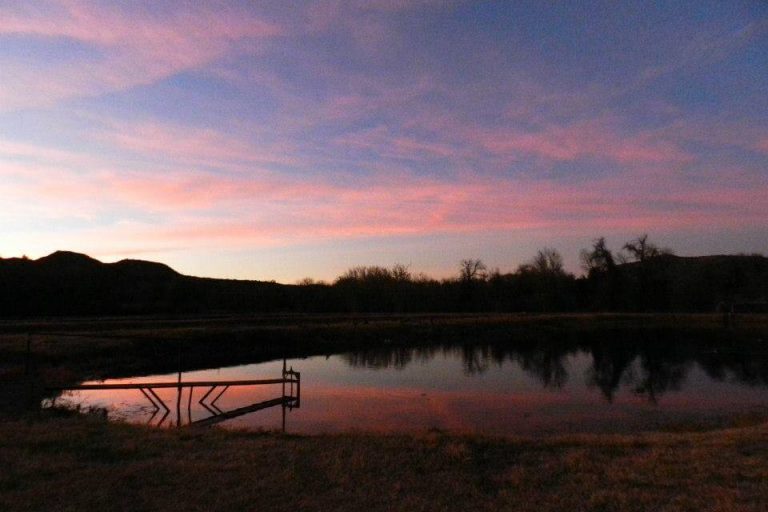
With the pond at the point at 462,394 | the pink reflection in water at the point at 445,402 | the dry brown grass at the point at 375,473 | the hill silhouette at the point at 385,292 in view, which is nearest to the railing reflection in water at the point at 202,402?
the pond at the point at 462,394

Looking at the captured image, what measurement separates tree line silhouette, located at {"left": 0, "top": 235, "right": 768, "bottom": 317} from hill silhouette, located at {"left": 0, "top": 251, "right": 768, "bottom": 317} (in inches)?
6.9

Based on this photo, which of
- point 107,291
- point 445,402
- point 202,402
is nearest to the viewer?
point 202,402

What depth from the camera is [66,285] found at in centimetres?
9256

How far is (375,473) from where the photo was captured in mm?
9523

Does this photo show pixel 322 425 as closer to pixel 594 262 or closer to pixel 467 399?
pixel 467 399

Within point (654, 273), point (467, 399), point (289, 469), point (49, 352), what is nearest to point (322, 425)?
point (467, 399)

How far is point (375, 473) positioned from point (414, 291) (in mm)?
106925

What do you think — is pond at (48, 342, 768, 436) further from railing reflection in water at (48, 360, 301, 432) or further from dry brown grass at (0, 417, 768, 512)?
dry brown grass at (0, 417, 768, 512)

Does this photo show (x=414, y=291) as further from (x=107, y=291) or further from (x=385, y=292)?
(x=107, y=291)

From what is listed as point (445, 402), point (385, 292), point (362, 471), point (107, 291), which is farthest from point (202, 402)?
point (385, 292)

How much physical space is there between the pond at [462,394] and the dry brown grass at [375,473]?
5281mm

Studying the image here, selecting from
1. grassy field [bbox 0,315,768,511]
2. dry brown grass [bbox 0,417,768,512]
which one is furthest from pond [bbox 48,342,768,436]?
dry brown grass [bbox 0,417,768,512]

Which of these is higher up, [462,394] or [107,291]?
[107,291]

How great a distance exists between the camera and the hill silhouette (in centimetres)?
8531
